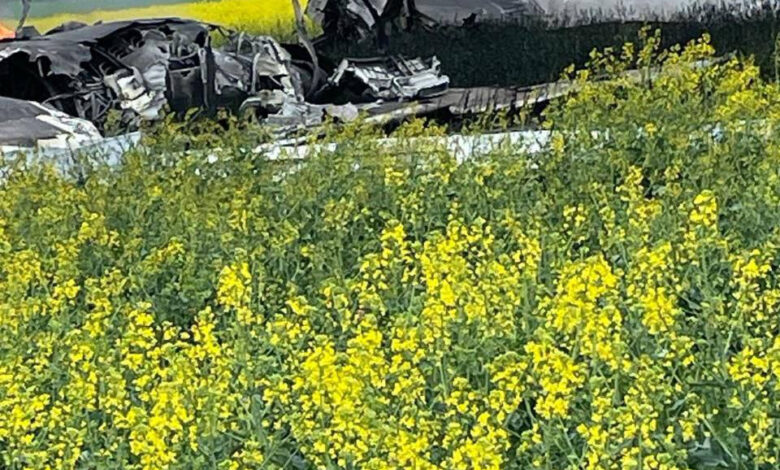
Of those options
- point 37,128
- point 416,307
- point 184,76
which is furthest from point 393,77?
point 416,307

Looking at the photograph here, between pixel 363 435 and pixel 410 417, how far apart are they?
0.45ft

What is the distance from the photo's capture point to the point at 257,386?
2.86 metres

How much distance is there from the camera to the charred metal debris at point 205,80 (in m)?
8.08

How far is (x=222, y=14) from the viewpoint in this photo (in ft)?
51.3

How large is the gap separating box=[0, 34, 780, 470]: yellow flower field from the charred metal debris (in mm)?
2928

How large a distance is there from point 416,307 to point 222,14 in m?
12.7

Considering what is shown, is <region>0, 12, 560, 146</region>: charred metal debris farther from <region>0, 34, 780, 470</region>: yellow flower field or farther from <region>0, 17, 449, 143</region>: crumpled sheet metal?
<region>0, 34, 780, 470</region>: yellow flower field

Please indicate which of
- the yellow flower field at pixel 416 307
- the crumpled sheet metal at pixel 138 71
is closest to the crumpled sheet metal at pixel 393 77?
the crumpled sheet metal at pixel 138 71

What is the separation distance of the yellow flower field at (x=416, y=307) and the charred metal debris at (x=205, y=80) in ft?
9.61

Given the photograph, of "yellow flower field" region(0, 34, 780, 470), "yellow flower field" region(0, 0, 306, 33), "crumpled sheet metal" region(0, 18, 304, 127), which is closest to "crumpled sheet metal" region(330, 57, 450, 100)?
"crumpled sheet metal" region(0, 18, 304, 127)

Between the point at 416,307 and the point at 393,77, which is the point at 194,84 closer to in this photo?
the point at 393,77

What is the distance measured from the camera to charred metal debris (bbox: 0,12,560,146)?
8078 millimetres

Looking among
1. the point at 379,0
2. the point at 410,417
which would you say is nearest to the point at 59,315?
the point at 410,417

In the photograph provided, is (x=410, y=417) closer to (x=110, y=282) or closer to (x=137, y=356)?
(x=137, y=356)
